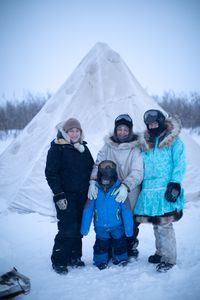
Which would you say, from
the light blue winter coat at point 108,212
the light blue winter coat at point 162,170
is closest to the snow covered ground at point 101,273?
the light blue winter coat at point 108,212

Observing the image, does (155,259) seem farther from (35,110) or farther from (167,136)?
(35,110)

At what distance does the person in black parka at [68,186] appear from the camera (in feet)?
8.38

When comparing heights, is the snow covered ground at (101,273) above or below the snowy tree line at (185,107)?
below

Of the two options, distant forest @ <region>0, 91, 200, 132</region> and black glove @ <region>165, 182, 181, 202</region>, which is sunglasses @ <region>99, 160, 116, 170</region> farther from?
distant forest @ <region>0, 91, 200, 132</region>

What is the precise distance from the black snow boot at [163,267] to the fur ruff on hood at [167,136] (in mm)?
1134

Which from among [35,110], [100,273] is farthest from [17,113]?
[100,273]

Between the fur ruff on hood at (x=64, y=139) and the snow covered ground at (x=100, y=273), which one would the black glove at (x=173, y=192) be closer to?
the snow covered ground at (x=100, y=273)

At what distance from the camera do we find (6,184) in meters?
4.66

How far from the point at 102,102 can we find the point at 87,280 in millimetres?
3085

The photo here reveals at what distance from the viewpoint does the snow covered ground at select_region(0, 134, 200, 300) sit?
7.27ft

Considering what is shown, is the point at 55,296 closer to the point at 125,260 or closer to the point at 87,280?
the point at 87,280

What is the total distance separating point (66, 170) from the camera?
2629 millimetres

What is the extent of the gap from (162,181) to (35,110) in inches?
459

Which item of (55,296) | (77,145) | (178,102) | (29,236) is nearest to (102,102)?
(77,145)
